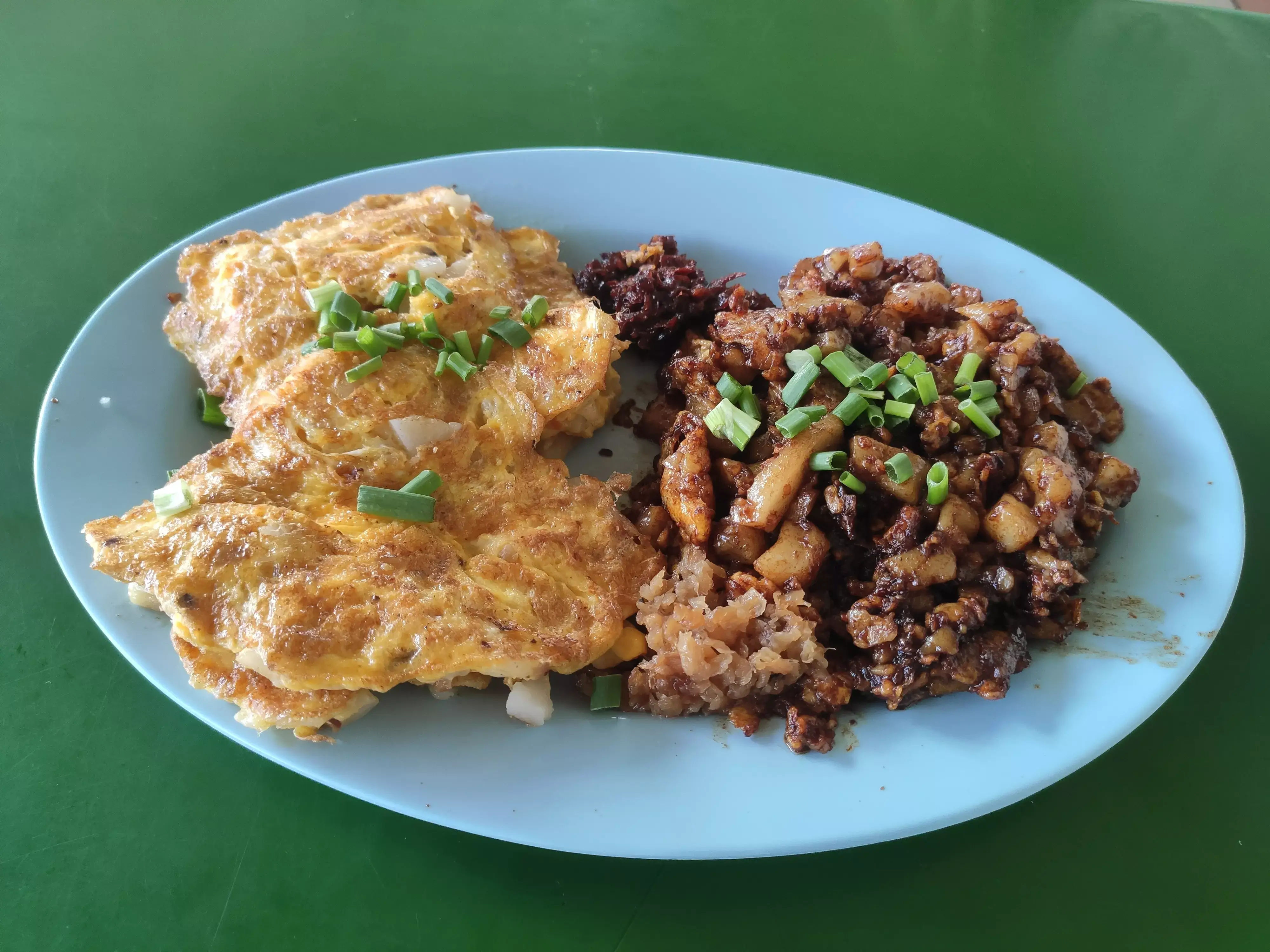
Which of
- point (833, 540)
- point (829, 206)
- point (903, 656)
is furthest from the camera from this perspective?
point (829, 206)

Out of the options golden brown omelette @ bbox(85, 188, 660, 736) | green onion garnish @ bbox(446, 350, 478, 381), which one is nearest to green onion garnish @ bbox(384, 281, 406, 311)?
golden brown omelette @ bbox(85, 188, 660, 736)

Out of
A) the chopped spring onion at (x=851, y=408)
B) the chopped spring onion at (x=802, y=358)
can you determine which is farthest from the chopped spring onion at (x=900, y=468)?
the chopped spring onion at (x=802, y=358)

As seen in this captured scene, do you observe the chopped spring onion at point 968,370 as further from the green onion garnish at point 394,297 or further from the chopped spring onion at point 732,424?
the green onion garnish at point 394,297

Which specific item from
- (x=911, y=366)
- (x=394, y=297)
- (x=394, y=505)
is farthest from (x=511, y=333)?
(x=911, y=366)

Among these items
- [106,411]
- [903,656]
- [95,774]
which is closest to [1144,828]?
[903,656]

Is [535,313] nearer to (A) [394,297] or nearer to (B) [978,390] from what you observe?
(A) [394,297]

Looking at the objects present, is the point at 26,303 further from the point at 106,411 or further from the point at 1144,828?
the point at 1144,828
